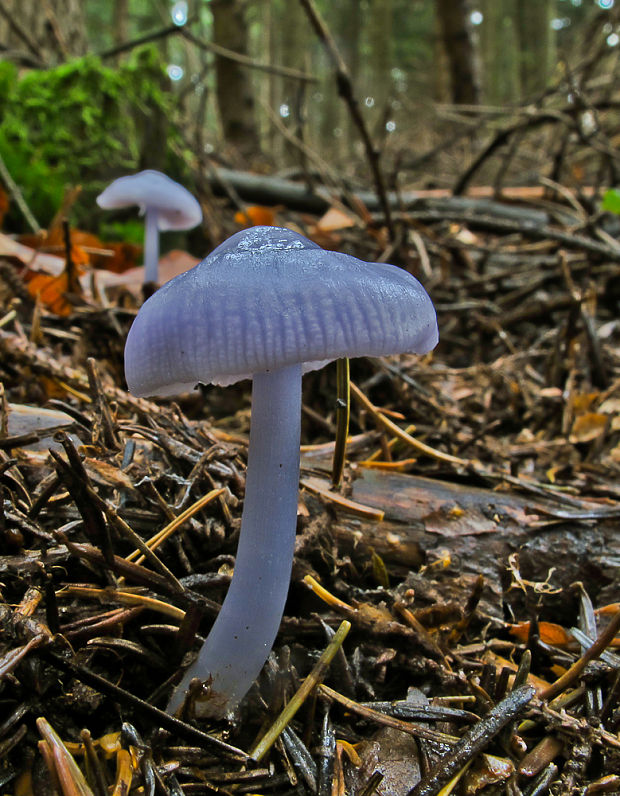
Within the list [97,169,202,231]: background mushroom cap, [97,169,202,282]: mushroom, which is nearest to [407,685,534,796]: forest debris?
[97,169,202,282]: mushroom

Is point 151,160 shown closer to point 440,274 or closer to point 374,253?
point 374,253

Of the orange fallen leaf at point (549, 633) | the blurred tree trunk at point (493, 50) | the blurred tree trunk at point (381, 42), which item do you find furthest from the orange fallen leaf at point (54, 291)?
the blurred tree trunk at point (493, 50)

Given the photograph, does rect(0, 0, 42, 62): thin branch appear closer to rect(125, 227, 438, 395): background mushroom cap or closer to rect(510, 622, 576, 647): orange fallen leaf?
rect(125, 227, 438, 395): background mushroom cap

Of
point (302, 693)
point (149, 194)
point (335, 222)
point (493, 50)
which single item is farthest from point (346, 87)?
point (493, 50)

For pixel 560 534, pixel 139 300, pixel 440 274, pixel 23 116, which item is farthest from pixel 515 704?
pixel 23 116

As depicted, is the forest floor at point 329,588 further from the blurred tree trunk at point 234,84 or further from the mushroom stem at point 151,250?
the blurred tree trunk at point 234,84

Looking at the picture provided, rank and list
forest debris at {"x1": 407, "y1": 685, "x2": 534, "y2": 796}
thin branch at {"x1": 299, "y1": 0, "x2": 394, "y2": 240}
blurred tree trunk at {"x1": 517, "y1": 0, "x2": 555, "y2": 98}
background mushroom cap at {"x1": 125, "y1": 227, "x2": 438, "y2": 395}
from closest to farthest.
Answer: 1. background mushroom cap at {"x1": 125, "y1": 227, "x2": 438, "y2": 395}
2. forest debris at {"x1": 407, "y1": 685, "x2": 534, "y2": 796}
3. thin branch at {"x1": 299, "y1": 0, "x2": 394, "y2": 240}
4. blurred tree trunk at {"x1": 517, "y1": 0, "x2": 555, "y2": 98}
